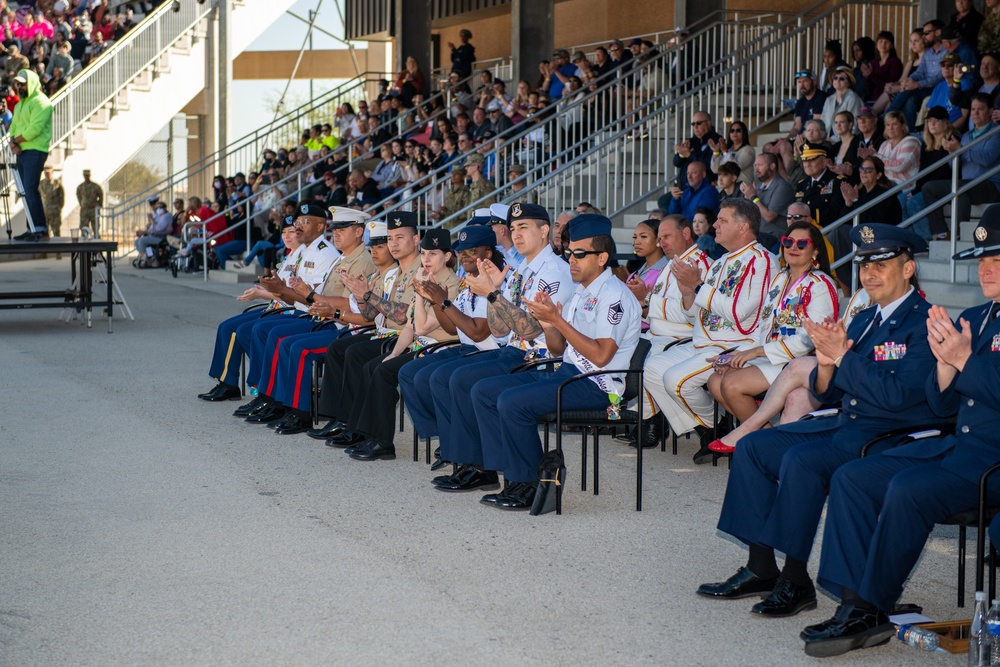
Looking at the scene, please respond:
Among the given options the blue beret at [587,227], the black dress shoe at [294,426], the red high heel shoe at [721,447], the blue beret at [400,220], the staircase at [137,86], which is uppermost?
the staircase at [137,86]

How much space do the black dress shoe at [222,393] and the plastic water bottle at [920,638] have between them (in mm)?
5968

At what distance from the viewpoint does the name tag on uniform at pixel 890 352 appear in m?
4.71

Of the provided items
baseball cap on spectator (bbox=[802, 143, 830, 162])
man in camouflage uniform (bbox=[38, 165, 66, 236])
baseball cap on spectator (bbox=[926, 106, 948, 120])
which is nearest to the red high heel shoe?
baseball cap on spectator (bbox=[802, 143, 830, 162])

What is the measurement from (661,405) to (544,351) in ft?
2.43

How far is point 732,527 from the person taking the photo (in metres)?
4.77

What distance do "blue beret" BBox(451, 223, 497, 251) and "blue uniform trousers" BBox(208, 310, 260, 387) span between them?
2.75m

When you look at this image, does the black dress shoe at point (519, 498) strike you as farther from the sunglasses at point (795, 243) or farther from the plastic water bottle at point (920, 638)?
the plastic water bottle at point (920, 638)

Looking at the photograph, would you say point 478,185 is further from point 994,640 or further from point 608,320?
point 994,640

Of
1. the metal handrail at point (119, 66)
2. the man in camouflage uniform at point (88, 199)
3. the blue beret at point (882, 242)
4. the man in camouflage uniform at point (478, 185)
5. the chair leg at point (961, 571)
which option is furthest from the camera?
the metal handrail at point (119, 66)

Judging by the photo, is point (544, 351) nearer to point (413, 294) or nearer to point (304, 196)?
point (413, 294)

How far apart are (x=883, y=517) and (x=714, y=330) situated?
9.97 ft

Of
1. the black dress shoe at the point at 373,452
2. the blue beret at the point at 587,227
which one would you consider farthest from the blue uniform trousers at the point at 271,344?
the blue beret at the point at 587,227

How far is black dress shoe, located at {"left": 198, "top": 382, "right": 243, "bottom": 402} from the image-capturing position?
9172mm

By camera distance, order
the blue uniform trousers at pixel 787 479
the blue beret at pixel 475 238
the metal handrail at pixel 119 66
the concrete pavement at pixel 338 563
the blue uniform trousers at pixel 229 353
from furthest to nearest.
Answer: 1. the metal handrail at pixel 119 66
2. the blue uniform trousers at pixel 229 353
3. the blue beret at pixel 475 238
4. the blue uniform trousers at pixel 787 479
5. the concrete pavement at pixel 338 563
